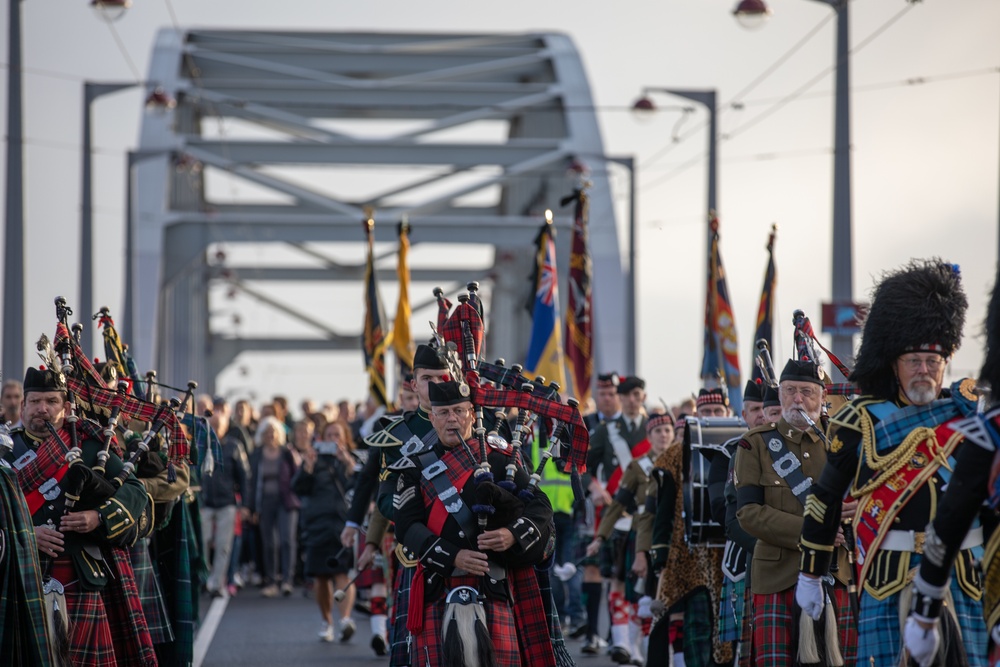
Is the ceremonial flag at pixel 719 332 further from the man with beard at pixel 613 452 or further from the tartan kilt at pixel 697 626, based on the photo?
the tartan kilt at pixel 697 626

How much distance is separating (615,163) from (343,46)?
21501mm

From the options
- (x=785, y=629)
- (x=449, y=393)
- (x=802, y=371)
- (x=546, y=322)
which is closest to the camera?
(x=449, y=393)

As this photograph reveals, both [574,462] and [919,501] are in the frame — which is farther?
[574,462]

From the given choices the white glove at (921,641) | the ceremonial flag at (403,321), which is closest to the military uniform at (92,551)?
the white glove at (921,641)

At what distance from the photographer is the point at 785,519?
7.82 m

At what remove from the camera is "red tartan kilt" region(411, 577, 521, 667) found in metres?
6.92

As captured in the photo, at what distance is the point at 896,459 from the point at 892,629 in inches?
23.7

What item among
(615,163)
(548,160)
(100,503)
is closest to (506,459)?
(100,503)

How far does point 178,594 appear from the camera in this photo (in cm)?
988

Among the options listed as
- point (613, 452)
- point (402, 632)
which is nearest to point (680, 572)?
point (402, 632)

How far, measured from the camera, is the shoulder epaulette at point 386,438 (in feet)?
31.3

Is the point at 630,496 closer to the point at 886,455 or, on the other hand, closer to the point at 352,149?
the point at 886,455

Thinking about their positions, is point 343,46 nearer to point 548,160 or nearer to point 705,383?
point 548,160

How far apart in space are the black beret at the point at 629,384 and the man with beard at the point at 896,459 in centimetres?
648
